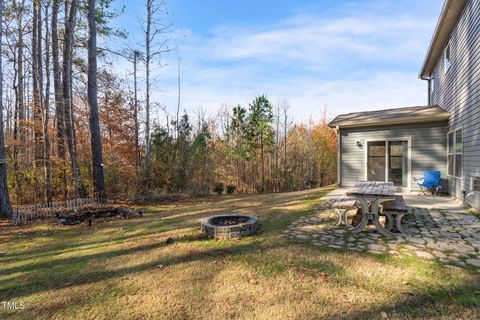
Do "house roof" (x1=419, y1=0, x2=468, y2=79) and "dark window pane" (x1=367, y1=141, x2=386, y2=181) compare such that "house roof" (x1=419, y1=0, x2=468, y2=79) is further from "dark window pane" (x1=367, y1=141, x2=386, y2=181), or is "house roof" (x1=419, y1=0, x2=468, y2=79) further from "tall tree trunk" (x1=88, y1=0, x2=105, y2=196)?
"tall tree trunk" (x1=88, y1=0, x2=105, y2=196)

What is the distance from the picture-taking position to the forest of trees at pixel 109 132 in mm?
7625

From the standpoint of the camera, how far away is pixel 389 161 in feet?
27.2

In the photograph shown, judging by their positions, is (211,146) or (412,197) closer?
(412,197)

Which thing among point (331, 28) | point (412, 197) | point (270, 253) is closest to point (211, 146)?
point (331, 28)

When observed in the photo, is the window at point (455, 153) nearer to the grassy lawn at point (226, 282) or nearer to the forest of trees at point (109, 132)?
the grassy lawn at point (226, 282)

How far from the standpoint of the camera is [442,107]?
8219 millimetres

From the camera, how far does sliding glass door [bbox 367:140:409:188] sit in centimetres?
795

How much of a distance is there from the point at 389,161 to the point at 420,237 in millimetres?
5336

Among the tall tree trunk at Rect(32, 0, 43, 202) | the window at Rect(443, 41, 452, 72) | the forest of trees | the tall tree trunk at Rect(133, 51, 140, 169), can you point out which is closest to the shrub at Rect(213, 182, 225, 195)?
the forest of trees

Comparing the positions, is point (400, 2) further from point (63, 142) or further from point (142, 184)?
point (63, 142)

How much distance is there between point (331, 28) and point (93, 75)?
27.8ft

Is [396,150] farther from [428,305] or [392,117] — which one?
[428,305]

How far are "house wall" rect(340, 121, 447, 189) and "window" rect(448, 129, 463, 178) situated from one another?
0.97 ft

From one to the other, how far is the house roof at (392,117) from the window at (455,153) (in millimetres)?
740
